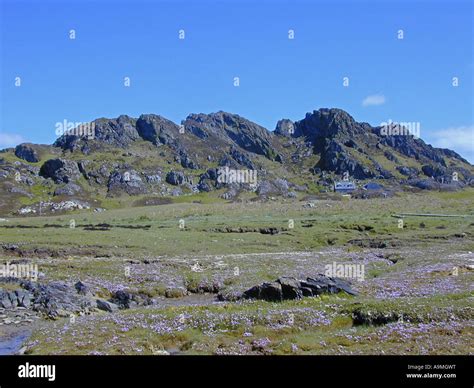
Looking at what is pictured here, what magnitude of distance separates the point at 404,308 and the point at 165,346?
481 inches

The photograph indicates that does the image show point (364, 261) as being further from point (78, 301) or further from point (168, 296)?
point (78, 301)

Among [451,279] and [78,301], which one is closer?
[78,301]

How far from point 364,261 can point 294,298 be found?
24.2m

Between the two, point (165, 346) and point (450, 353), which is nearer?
point (450, 353)

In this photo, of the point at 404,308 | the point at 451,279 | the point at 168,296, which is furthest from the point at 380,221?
the point at 404,308

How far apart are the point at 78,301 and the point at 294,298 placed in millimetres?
14584

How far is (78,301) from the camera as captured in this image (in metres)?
32.4

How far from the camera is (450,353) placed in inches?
713
